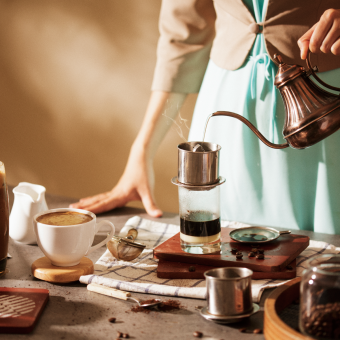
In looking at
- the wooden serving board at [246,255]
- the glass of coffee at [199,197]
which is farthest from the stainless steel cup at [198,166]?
the wooden serving board at [246,255]

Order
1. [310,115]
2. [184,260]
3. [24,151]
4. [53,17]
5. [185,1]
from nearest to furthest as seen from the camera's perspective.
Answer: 1. [310,115]
2. [184,260]
3. [185,1]
4. [53,17]
5. [24,151]

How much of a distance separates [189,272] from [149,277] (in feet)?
0.29

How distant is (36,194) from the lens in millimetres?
1301

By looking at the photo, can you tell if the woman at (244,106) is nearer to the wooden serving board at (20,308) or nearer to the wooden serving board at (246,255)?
the wooden serving board at (246,255)

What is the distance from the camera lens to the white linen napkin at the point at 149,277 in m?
0.89

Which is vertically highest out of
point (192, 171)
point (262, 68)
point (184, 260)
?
point (262, 68)

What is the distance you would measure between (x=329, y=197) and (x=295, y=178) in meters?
0.12

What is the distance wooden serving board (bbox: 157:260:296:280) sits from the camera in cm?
93

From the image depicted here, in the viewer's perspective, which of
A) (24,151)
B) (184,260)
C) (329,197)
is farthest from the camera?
(24,151)

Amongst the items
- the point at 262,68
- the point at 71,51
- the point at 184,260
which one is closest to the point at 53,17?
the point at 71,51

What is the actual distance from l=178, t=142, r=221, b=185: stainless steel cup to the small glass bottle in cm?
35

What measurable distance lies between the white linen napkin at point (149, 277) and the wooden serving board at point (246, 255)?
3cm

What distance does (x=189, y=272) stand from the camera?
0.95 meters

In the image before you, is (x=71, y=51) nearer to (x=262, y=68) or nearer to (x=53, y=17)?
(x=53, y=17)
